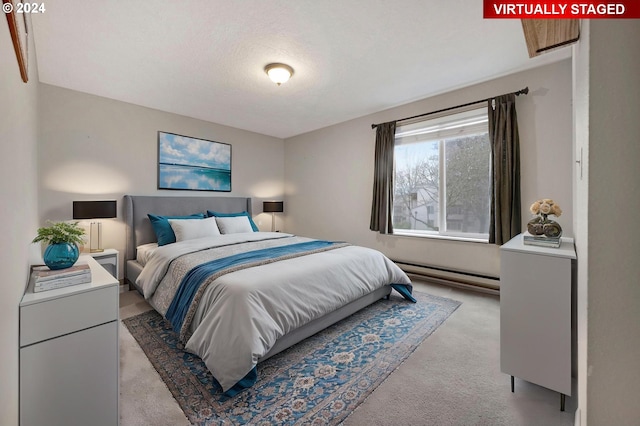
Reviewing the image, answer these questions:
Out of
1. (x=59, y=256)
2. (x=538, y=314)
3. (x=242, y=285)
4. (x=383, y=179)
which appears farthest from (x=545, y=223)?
(x=59, y=256)

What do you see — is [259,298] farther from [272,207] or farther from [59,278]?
[272,207]

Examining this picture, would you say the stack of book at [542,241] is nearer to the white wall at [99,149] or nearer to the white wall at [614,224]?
the white wall at [614,224]

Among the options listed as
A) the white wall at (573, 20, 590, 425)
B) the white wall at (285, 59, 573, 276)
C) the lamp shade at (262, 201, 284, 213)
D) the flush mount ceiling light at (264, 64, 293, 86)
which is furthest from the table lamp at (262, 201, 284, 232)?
the white wall at (573, 20, 590, 425)

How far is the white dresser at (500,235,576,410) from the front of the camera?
142 cm

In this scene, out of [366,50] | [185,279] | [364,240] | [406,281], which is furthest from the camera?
[364,240]

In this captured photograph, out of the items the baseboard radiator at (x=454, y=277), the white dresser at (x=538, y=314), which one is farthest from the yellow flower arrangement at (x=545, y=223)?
the baseboard radiator at (x=454, y=277)

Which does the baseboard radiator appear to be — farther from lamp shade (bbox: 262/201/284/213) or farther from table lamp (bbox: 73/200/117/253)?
table lamp (bbox: 73/200/117/253)

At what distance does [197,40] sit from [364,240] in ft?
11.1

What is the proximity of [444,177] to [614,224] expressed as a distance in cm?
302

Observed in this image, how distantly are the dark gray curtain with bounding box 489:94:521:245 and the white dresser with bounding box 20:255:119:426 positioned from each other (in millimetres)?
3480

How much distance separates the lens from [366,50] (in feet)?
7.91

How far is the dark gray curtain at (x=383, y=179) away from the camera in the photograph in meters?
3.92

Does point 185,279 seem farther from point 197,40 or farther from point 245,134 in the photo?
point 245,134

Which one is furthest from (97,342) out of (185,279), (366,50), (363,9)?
(366,50)
